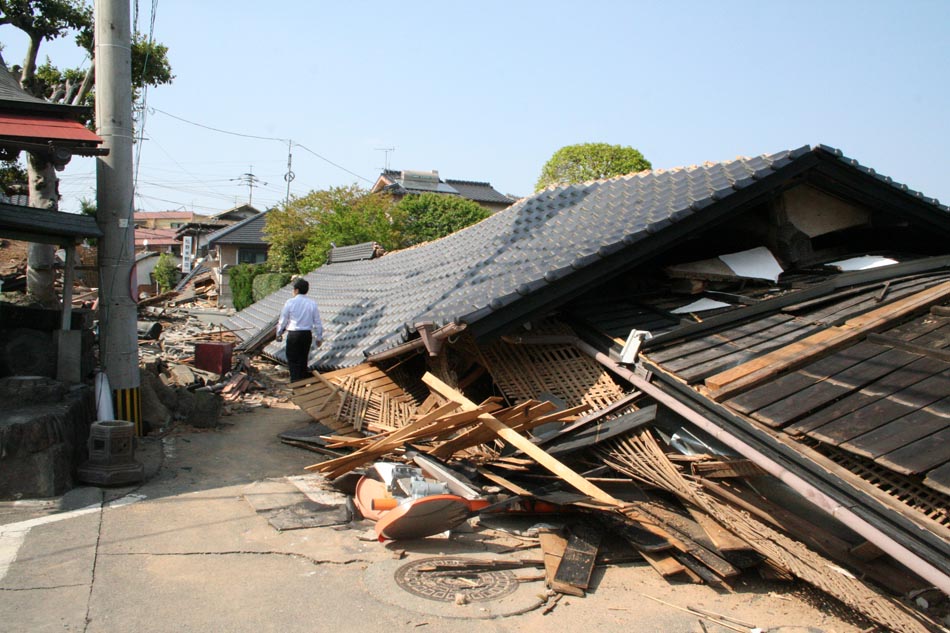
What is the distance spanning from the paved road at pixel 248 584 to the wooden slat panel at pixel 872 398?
1.26m

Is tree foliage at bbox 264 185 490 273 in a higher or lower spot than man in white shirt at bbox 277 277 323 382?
higher

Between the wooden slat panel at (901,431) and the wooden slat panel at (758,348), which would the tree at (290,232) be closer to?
the wooden slat panel at (758,348)

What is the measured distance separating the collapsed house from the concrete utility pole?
7.12ft

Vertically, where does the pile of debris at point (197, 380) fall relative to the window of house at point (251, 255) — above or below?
below

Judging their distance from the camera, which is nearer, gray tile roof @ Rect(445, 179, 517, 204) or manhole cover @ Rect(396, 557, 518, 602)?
manhole cover @ Rect(396, 557, 518, 602)

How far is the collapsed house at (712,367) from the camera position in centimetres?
474

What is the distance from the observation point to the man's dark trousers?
1020 centimetres

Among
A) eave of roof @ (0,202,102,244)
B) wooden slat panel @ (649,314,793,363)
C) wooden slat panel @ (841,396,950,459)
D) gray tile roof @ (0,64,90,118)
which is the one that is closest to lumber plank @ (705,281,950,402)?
wooden slat panel @ (649,314,793,363)

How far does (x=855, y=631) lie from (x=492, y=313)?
393 centimetres

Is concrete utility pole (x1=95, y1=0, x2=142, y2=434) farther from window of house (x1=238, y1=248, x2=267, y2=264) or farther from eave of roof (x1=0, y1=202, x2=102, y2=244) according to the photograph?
window of house (x1=238, y1=248, x2=267, y2=264)

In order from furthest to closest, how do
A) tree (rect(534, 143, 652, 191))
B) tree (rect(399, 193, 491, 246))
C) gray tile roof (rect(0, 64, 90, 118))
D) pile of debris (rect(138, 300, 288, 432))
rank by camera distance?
tree (rect(534, 143, 652, 191)) < tree (rect(399, 193, 491, 246)) < pile of debris (rect(138, 300, 288, 432)) < gray tile roof (rect(0, 64, 90, 118))

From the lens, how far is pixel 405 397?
837 cm

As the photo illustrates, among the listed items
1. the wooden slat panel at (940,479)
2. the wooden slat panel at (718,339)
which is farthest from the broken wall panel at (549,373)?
the wooden slat panel at (940,479)

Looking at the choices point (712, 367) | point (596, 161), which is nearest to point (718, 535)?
point (712, 367)
